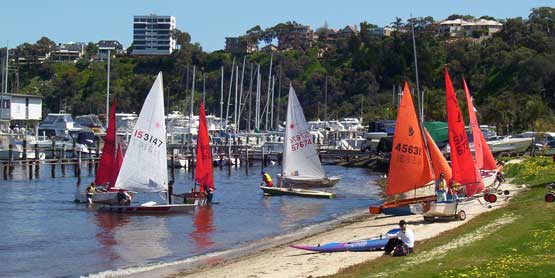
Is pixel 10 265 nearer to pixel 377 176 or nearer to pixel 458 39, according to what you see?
pixel 377 176

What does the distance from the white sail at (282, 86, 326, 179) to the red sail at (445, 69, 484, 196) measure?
2002 centimetres

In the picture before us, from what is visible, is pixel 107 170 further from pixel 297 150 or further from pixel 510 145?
pixel 510 145

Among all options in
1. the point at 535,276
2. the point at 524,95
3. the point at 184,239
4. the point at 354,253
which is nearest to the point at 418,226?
the point at 354,253

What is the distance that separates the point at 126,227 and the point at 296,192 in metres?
15.5

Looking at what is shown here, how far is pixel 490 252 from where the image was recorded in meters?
25.5

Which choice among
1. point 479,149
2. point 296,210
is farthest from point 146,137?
point 479,149

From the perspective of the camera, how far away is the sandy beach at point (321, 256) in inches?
1094

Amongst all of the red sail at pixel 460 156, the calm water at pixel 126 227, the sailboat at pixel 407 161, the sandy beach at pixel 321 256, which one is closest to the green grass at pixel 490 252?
the sandy beach at pixel 321 256

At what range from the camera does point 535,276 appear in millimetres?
21203

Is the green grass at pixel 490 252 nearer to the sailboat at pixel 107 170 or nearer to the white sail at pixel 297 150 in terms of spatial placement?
the sailboat at pixel 107 170

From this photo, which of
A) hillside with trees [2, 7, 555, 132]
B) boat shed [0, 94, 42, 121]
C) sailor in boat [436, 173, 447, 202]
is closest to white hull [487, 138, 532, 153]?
hillside with trees [2, 7, 555, 132]

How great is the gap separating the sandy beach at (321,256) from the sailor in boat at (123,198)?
1212cm

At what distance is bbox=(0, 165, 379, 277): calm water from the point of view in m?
33.9

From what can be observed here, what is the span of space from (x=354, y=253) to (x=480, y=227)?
4979 mm
